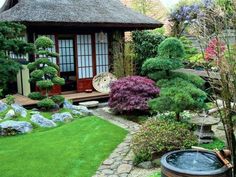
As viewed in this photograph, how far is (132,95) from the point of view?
8.77 m

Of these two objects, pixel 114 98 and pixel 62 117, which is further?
pixel 114 98

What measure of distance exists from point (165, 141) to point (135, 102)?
2.99m

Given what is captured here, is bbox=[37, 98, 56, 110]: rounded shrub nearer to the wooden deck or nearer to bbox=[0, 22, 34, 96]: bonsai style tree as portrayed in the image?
the wooden deck

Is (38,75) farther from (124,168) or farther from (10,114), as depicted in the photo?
(124,168)

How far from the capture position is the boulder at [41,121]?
313 inches

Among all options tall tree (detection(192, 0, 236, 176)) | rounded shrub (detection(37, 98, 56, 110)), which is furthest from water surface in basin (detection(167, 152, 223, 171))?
rounded shrub (detection(37, 98, 56, 110))

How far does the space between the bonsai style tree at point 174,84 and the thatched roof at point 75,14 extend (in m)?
4.36

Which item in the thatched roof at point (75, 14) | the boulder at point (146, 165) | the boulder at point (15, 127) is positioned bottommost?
the boulder at point (146, 165)

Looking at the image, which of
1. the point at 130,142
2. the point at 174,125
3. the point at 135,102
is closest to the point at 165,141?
the point at 174,125

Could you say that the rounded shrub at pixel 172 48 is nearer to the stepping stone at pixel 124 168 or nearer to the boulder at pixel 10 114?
the stepping stone at pixel 124 168

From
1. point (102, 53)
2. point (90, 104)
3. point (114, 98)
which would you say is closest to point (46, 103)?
point (90, 104)

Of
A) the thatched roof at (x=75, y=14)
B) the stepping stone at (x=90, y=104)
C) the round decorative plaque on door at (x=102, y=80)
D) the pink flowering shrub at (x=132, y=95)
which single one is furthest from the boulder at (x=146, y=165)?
the round decorative plaque on door at (x=102, y=80)

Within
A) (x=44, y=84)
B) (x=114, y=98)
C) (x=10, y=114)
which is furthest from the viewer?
(x=114, y=98)

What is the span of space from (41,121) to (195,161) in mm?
4915
